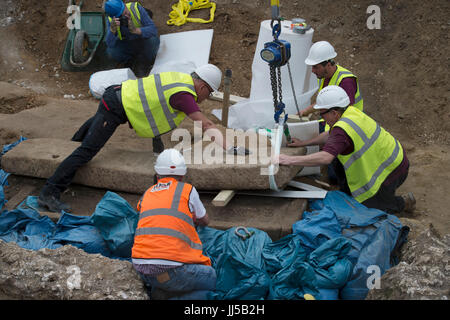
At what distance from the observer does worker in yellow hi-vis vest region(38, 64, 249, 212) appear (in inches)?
168

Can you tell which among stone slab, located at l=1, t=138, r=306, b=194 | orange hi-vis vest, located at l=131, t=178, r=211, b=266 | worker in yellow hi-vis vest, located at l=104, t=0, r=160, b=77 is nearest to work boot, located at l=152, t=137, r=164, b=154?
stone slab, located at l=1, t=138, r=306, b=194

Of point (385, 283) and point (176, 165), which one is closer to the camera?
point (385, 283)

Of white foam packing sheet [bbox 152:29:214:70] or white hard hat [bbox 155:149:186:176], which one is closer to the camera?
white hard hat [bbox 155:149:186:176]

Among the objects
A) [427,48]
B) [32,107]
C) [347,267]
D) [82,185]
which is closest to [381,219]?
[347,267]

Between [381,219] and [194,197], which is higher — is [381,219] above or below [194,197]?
below

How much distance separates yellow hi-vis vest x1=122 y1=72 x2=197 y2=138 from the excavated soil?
2.68ft

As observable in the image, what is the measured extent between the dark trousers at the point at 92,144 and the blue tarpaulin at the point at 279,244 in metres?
0.38

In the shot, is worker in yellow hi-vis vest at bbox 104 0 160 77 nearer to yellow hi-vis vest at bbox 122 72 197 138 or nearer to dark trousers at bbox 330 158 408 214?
yellow hi-vis vest at bbox 122 72 197 138

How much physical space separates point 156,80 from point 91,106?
292cm

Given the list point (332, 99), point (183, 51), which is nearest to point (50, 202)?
point (332, 99)

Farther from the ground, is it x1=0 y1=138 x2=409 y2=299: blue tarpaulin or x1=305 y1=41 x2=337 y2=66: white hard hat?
x1=305 y1=41 x2=337 y2=66: white hard hat

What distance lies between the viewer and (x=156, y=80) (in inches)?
Result: 171

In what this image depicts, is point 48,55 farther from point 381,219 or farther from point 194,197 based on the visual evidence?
point 381,219

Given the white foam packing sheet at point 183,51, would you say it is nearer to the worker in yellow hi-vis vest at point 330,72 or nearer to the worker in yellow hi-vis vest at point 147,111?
the worker in yellow hi-vis vest at point 330,72
